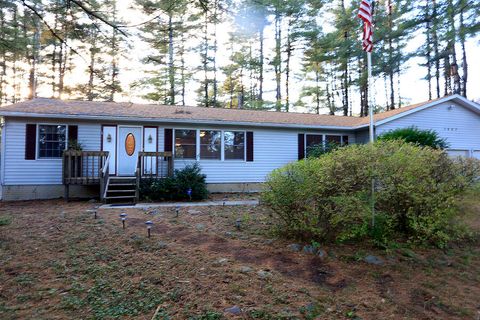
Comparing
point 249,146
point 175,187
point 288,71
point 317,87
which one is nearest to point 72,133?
point 175,187

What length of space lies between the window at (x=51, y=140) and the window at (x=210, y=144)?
183 inches

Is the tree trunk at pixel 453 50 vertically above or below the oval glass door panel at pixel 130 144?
above

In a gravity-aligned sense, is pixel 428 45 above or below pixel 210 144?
above

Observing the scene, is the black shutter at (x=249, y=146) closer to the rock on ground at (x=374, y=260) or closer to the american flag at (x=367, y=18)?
the american flag at (x=367, y=18)

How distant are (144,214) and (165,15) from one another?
438 centimetres

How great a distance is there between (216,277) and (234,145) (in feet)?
26.9

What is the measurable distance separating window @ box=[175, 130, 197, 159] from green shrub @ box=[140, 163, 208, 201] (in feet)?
4.57

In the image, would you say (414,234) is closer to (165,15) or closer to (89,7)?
(165,15)

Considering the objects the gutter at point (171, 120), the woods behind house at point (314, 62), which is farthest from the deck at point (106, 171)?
the woods behind house at point (314, 62)

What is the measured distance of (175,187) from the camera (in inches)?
351

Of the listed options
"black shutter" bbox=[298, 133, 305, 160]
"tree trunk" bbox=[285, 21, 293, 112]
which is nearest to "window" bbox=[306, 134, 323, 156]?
"black shutter" bbox=[298, 133, 305, 160]

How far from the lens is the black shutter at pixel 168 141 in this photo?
34.0ft

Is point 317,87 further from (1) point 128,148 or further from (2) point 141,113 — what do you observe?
(1) point 128,148

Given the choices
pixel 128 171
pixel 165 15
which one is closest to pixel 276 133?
pixel 128 171
